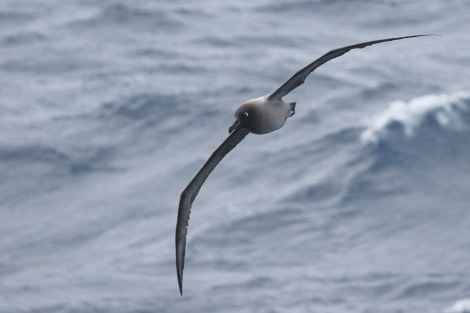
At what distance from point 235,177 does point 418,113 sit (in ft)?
19.6

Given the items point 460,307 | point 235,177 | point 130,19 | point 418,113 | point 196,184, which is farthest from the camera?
point 130,19

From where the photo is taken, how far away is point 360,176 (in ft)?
109

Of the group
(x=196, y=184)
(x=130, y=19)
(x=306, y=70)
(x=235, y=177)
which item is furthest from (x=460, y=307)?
(x=130, y=19)

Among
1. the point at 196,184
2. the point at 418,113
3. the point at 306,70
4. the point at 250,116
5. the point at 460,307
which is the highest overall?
the point at 306,70

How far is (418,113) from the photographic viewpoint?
35.8m

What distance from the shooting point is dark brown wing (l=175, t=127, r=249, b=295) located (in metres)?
18.8

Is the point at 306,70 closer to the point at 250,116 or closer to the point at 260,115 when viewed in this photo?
the point at 260,115

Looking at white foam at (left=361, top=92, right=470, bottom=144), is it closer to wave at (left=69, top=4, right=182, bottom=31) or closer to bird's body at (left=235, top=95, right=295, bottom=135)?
wave at (left=69, top=4, right=182, bottom=31)

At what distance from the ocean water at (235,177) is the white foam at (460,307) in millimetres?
277

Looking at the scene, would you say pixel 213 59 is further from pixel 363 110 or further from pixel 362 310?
pixel 362 310

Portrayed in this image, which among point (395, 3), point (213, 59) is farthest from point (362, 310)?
point (395, 3)

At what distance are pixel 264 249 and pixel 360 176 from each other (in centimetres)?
351

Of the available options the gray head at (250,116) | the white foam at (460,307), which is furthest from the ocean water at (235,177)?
the gray head at (250,116)

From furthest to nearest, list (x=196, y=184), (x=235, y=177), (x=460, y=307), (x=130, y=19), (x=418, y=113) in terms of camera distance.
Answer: (x=130, y=19) < (x=418, y=113) < (x=235, y=177) < (x=460, y=307) < (x=196, y=184)
